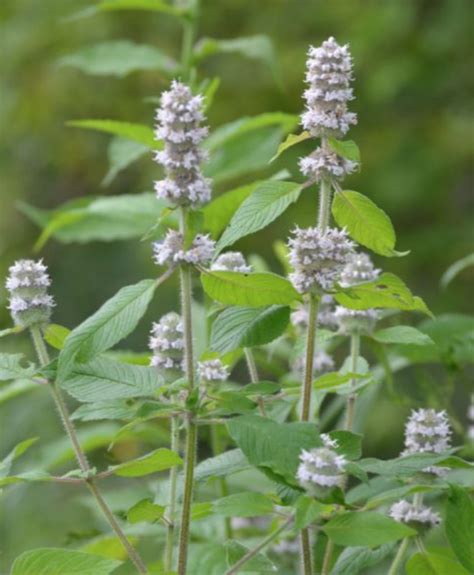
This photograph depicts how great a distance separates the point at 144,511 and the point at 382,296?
0.44m

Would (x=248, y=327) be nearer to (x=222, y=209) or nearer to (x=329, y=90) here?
(x=329, y=90)

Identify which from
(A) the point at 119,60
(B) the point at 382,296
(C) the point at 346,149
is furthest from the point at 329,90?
(A) the point at 119,60

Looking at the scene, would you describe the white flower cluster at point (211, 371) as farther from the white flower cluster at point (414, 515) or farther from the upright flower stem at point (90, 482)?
the white flower cluster at point (414, 515)

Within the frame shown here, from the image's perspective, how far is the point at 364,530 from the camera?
1506 millimetres

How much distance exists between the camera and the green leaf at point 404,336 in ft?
5.91

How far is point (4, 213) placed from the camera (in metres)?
7.03

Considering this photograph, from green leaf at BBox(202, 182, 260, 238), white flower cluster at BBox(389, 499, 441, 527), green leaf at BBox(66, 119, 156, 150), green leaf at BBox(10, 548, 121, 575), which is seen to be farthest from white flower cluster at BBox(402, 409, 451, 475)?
green leaf at BBox(66, 119, 156, 150)

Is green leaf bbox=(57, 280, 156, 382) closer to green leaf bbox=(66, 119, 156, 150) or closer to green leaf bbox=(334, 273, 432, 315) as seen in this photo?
green leaf bbox=(334, 273, 432, 315)

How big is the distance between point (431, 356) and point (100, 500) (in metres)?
1.11

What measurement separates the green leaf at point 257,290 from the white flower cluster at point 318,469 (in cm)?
20

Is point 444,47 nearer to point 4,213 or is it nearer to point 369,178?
point 369,178

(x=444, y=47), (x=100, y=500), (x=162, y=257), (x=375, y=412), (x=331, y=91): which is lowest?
(x=375, y=412)

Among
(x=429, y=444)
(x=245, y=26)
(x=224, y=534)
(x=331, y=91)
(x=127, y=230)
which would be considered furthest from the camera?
(x=245, y=26)

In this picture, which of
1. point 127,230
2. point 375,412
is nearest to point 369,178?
point 375,412
